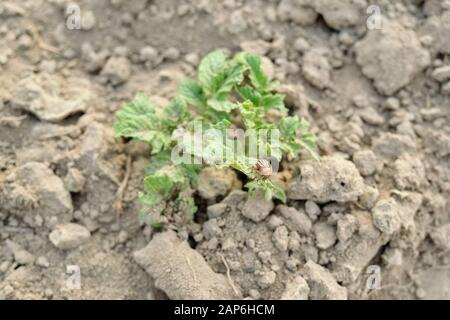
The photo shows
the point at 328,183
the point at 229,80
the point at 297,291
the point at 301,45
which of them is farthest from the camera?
the point at 301,45

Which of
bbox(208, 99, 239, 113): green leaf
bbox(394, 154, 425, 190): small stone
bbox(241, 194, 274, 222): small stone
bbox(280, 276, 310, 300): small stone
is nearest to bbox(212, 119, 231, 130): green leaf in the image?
bbox(208, 99, 239, 113): green leaf

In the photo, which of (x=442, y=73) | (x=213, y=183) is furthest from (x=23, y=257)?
(x=442, y=73)

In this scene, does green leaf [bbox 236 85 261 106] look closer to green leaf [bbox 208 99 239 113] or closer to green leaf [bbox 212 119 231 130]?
green leaf [bbox 208 99 239 113]

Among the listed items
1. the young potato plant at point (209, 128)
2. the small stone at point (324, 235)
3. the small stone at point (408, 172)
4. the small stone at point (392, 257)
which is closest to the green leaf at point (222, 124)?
the young potato plant at point (209, 128)

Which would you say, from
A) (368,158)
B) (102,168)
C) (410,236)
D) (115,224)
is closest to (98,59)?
(102,168)

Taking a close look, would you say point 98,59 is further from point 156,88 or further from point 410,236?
point 410,236

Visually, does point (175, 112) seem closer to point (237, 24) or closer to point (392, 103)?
point (237, 24)
